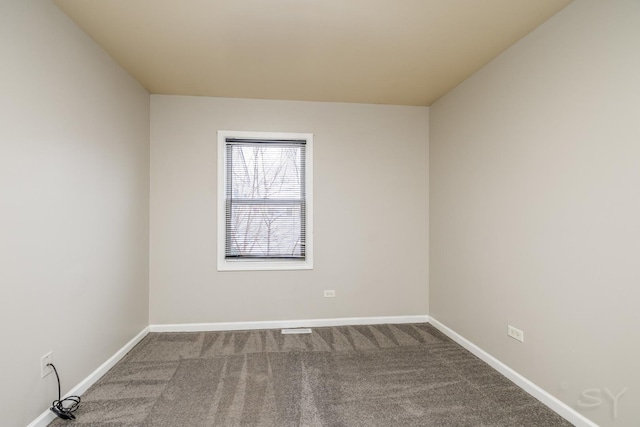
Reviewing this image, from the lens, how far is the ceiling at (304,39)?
6.05 ft

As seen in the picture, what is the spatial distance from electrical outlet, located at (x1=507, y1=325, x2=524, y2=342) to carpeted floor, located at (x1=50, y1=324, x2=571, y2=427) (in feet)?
1.20

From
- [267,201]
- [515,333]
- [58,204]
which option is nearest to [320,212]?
[267,201]

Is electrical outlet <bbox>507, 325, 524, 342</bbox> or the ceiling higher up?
the ceiling

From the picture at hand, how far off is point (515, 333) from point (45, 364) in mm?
3332

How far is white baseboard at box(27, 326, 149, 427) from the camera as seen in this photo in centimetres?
176

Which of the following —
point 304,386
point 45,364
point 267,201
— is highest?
point 267,201

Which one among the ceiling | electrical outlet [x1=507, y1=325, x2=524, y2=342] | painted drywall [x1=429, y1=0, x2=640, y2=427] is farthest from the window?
electrical outlet [x1=507, y1=325, x2=524, y2=342]

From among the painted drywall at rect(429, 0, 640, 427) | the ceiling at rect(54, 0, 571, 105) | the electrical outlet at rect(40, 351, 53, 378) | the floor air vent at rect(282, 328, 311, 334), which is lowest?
the floor air vent at rect(282, 328, 311, 334)

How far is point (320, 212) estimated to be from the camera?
344cm

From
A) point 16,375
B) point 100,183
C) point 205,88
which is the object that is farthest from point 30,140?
point 205,88

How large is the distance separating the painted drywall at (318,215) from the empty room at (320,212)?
0.03 m

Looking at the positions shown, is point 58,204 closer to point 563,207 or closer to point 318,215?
point 318,215

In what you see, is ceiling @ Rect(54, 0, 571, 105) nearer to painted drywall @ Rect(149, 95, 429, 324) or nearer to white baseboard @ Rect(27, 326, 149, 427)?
painted drywall @ Rect(149, 95, 429, 324)

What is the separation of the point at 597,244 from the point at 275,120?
3.05m
